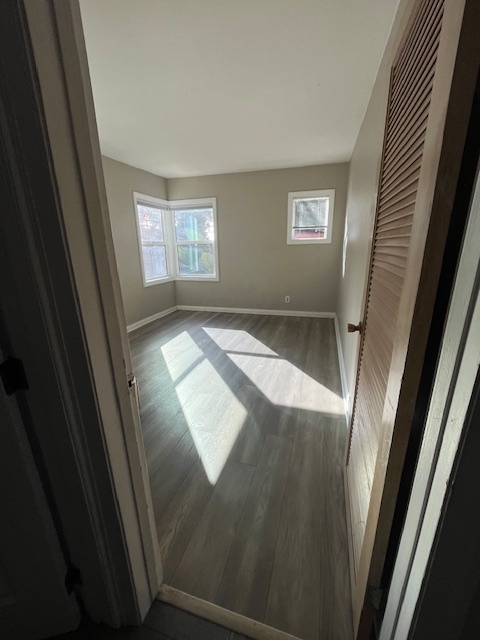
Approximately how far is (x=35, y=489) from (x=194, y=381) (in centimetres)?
188

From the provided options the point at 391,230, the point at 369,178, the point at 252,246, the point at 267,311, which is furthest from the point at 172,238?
the point at 391,230

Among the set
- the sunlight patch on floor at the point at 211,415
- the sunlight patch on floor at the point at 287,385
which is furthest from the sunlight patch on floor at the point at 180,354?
the sunlight patch on floor at the point at 287,385

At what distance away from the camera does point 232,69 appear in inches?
73.7

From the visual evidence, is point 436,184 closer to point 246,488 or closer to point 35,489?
point 35,489

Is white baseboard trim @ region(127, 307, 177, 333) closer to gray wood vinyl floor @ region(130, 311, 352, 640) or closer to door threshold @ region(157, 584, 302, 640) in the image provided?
gray wood vinyl floor @ region(130, 311, 352, 640)

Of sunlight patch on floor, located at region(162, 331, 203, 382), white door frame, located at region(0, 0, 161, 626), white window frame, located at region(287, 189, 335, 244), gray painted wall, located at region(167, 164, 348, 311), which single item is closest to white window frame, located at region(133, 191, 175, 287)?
gray painted wall, located at region(167, 164, 348, 311)

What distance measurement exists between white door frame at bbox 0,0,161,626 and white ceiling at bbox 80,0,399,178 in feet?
4.60

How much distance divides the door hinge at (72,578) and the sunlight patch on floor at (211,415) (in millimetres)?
743

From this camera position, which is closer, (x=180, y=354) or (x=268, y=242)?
(x=180, y=354)

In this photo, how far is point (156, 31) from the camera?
1.54 metres

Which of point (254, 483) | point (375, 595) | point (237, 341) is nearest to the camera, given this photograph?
point (375, 595)

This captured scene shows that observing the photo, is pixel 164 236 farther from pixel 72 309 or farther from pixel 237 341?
pixel 72 309

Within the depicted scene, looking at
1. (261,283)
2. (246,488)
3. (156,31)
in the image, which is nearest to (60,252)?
(246,488)

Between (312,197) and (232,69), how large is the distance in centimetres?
281
